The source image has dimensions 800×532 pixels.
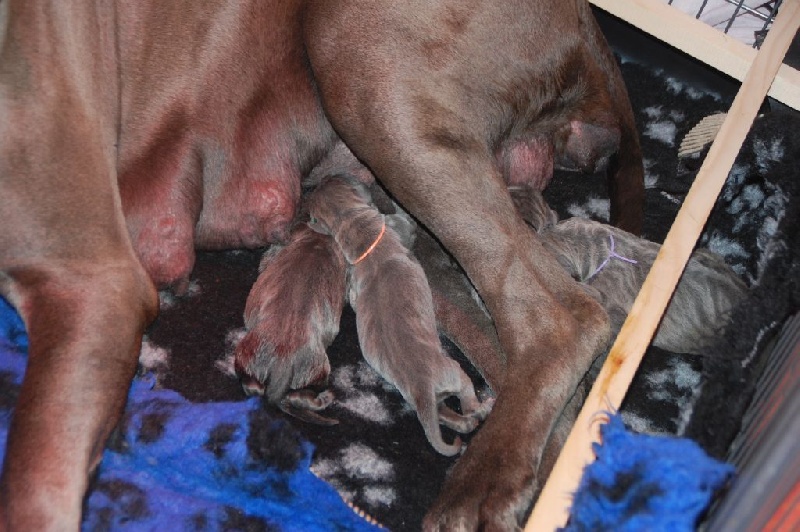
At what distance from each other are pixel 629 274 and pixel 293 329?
3.00 feet

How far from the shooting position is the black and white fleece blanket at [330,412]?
6.35 ft

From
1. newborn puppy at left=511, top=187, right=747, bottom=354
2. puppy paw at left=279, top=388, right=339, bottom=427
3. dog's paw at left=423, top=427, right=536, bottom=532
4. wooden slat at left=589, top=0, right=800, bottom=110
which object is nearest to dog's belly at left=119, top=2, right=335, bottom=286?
puppy paw at left=279, top=388, right=339, bottom=427

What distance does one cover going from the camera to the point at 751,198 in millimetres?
2592

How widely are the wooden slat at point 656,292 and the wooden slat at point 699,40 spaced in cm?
32

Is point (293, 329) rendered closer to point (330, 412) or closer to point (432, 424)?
point (330, 412)

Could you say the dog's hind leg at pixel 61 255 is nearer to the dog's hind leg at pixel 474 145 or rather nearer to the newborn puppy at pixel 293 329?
the newborn puppy at pixel 293 329

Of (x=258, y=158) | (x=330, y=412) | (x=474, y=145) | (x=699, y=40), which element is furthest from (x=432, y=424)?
(x=699, y=40)

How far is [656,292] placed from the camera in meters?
1.87

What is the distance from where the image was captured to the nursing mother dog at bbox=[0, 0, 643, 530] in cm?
191

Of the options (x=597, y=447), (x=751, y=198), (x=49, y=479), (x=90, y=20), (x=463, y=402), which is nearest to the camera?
(x=597, y=447)

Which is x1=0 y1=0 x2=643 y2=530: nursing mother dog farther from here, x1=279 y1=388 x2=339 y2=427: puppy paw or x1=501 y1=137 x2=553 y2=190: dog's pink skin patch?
x1=279 y1=388 x2=339 y2=427: puppy paw

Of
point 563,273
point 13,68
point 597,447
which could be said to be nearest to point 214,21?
point 13,68

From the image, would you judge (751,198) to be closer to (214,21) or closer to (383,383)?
(383,383)

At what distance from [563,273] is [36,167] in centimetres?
124
